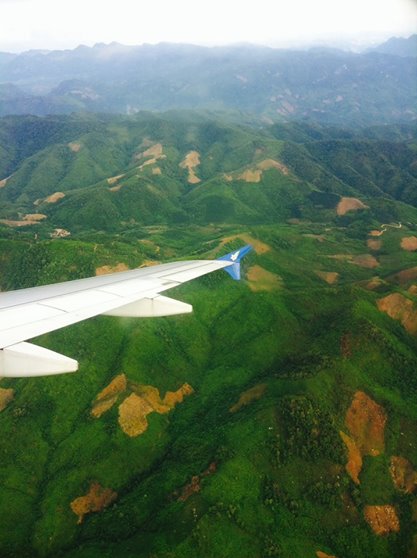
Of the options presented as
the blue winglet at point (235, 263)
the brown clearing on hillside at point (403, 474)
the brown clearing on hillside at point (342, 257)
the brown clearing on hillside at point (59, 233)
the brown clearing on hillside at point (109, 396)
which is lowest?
the brown clearing on hillside at point (342, 257)

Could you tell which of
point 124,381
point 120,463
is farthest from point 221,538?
point 124,381

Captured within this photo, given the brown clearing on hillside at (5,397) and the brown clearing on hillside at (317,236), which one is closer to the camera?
the brown clearing on hillside at (5,397)

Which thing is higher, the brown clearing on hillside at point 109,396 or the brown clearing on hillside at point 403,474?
the brown clearing on hillside at point 109,396

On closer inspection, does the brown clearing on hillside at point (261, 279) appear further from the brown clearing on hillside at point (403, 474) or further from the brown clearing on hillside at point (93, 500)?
the brown clearing on hillside at point (93, 500)

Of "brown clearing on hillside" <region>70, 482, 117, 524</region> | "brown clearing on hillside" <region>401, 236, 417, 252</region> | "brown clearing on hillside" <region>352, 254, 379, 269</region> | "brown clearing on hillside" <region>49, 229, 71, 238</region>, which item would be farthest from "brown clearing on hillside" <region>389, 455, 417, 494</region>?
"brown clearing on hillside" <region>49, 229, 71, 238</region>

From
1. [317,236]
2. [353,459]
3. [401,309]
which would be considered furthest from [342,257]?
[353,459]

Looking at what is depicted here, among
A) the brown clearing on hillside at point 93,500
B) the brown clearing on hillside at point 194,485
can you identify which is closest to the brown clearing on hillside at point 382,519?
the brown clearing on hillside at point 194,485

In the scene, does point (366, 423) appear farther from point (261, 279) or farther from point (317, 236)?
point (317, 236)
